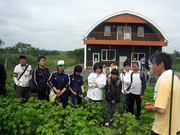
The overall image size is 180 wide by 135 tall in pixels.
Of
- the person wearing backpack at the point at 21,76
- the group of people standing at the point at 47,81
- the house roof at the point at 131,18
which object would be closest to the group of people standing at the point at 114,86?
the group of people standing at the point at 47,81

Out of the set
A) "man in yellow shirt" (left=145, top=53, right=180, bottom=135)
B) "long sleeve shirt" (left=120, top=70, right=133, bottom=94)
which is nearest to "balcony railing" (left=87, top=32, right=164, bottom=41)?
"long sleeve shirt" (left=120, top=70, right=133, bottom=94)

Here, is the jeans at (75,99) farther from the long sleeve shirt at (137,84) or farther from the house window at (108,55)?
the house window at (108,55)

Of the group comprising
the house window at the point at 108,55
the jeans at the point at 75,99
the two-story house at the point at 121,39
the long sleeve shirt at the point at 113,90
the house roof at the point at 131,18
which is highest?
the house roof at the point at 131,18

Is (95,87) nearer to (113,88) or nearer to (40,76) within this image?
(113,88)

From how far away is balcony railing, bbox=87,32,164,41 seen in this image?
18.2m

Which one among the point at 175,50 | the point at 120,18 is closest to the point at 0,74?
the point at 175,50

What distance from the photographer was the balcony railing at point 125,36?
18.2m

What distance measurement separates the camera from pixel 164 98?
1723 millimetres

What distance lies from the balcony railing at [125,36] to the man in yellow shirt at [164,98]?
16.2 m

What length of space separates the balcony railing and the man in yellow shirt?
16.2 meters

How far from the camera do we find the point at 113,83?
3.85m

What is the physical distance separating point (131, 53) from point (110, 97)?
16.2m

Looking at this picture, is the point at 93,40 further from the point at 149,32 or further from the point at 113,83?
the point at 113,83

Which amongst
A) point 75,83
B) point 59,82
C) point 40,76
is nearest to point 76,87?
point 75,83
